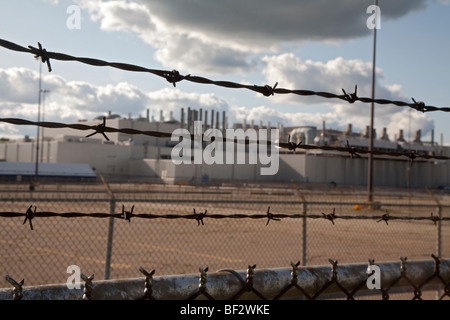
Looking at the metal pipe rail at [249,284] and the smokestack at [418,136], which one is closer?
the metal pipe rail at [249,284]

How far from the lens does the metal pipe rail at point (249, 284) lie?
1603 mm

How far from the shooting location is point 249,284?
6.23ft

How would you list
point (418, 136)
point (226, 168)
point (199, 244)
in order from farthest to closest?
1. point (418, 136)
2. point (226, 168)
3. point (199, 244)

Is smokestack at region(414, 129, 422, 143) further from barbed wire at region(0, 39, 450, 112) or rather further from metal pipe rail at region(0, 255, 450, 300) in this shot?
metal pipe rail at region(0, 255, 450, 300)

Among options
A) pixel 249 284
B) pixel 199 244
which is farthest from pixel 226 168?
pixel 249 284

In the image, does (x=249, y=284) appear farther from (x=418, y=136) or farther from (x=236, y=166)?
(x=418, y=136)

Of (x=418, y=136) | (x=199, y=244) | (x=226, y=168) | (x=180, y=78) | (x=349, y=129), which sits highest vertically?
(x=349, y=129)

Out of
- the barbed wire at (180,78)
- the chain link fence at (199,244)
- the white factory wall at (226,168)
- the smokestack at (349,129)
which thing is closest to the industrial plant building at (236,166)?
the white factory wall at (226,168)

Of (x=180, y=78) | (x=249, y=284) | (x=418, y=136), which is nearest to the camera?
(x=249, y=284)

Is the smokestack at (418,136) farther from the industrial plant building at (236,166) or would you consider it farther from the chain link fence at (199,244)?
the chain link fence at (199,244)

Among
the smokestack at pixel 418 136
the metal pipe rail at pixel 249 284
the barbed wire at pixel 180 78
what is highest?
the smokestack at pixel 418 136

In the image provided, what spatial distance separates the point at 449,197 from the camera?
54.7m

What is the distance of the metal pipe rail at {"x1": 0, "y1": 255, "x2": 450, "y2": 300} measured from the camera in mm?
1603
